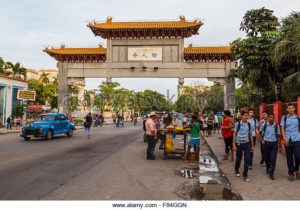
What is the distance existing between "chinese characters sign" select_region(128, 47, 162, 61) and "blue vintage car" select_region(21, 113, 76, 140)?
14.9m

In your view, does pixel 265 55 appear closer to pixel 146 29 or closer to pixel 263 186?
pixel 263 186

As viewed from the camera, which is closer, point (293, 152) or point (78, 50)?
point (293, 152)

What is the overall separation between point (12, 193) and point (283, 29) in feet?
47.8

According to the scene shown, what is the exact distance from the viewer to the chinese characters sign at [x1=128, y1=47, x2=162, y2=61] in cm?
3081

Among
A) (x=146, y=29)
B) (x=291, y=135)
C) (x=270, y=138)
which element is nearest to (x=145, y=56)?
(x=146, y=29)

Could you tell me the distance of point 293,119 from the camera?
6238mm

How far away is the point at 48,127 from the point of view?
16141 millimetres

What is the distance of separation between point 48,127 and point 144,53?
17678mm

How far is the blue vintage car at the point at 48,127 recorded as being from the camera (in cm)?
1566

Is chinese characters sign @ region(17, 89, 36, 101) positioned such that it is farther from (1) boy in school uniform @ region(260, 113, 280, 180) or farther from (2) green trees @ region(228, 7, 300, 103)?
(1) boy in school uniform @ region(260, 113, 280, 180)

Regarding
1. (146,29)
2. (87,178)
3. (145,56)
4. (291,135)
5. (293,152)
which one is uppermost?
(146,29)

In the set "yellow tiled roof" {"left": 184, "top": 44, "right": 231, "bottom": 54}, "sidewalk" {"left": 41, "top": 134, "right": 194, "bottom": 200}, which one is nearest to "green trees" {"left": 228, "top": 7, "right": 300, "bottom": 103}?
"sidewalk" {"left": 41, "top": 134, "right": 194, "bottom": 200}

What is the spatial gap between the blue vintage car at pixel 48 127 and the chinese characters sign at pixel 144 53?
586 inches

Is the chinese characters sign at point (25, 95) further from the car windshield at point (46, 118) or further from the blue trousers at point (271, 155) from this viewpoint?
the blue trousers at point (271, 155)
